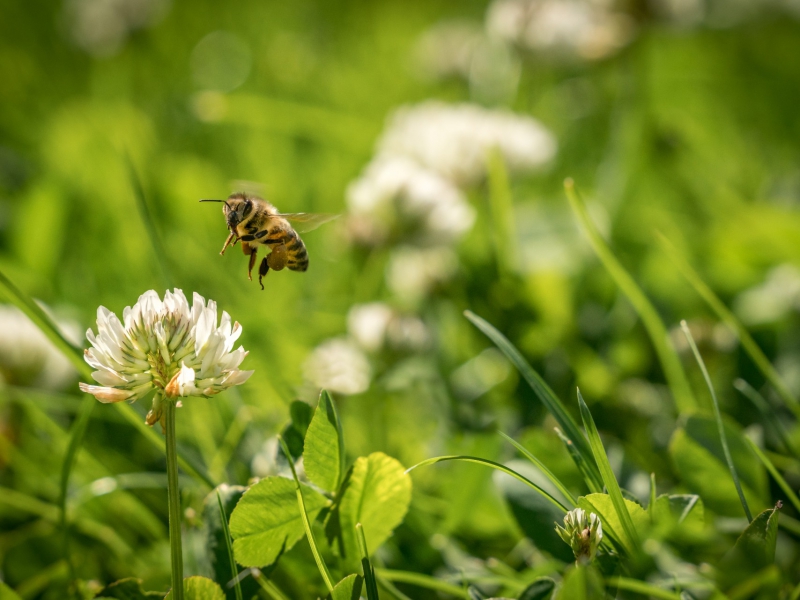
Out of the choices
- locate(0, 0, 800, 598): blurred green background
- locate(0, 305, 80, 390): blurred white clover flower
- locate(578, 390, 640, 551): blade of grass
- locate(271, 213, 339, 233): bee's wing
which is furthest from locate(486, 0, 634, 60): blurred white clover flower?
locate(578, 390, 640, 551): blade of grass

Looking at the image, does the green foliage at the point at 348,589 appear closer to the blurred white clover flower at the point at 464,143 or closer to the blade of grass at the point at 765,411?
the blade of grass at the point at 765,411

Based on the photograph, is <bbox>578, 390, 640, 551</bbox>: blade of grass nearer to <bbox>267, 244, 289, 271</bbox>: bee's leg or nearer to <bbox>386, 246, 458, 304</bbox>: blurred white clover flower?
<bbox>267, 244, 289, 271</bbox>: bee's leg

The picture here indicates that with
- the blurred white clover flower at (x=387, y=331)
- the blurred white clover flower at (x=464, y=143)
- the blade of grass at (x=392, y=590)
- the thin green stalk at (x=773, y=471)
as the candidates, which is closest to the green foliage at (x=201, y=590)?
the blade of grass at (x=392, y=590)

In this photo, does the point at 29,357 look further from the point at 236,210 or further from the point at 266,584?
the point at 266,584

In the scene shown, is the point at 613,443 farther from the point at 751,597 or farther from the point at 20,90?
the point at 20,90

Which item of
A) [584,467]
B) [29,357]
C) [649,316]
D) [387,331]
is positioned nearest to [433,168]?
[387,331]

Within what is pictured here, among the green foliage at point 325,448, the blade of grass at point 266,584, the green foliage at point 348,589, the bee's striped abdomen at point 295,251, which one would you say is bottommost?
the blade of grass at point 266,584

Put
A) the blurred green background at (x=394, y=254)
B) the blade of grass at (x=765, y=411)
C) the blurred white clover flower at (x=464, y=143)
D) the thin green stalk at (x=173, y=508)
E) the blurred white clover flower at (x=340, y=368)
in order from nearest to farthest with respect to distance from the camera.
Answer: the thin green stalk at (x=173, y=508), the blade of grass at (x=765, y=411), the blurred green background at (x=394, y=254), the blurred white clover flower at (x=340, y=368), the blurred white clover flower at (x=464, y=143)
